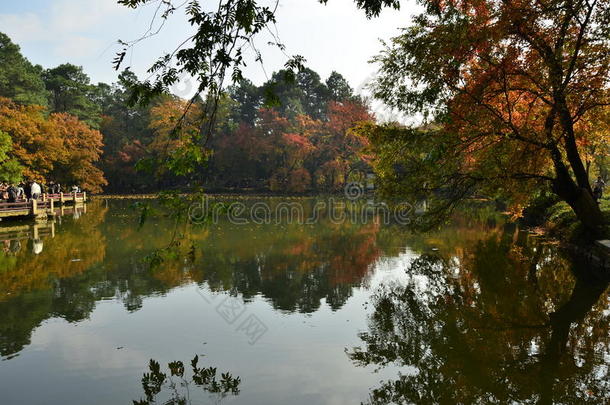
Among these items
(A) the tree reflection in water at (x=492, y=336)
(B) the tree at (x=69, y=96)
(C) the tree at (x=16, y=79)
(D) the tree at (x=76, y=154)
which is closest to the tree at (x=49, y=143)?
(D) the tree at (x=76, y=154)

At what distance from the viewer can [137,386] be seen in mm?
4859

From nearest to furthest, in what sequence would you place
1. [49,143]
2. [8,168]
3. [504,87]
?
[504,87]
[8,168]
[49,143]

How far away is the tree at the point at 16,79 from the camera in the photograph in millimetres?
39469

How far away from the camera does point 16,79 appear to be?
1618 inches

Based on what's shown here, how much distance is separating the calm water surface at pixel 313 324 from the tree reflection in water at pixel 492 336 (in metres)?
0.03

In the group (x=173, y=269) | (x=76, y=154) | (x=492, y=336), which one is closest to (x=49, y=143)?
(x=76, y=154)

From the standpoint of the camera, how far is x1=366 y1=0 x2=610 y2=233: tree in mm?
9375

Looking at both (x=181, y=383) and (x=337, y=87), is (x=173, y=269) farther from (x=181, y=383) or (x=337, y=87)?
(x=337, y=87)

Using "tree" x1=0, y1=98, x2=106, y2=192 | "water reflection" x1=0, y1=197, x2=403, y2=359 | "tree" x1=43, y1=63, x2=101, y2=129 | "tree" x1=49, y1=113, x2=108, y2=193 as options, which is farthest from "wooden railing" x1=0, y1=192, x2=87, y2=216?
"tree" x1=43, y1=63, x2=101, y2=129

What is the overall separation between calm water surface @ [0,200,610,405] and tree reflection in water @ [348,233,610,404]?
0.03 metres

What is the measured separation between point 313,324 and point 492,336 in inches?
102

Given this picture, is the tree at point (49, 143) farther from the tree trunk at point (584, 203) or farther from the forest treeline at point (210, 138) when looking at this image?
the tree trunk at point (584, 203)

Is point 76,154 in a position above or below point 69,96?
below

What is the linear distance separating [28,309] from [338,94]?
161 ft
